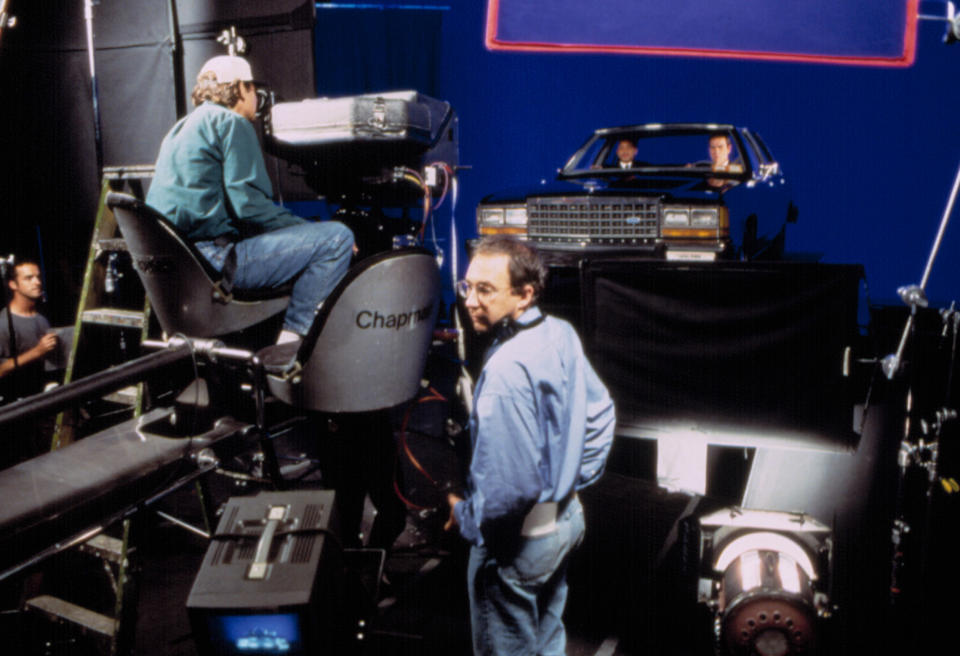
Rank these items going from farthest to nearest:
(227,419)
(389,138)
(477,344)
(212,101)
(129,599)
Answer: (477,344) < (389,138) < (212,101) < (227,419) < (129,599)

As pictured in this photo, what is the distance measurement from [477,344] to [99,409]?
251 centimetres

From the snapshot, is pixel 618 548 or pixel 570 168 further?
pixel 570 168

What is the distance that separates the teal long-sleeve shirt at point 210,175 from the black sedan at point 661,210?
2.58 metres

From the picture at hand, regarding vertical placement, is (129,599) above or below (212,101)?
below

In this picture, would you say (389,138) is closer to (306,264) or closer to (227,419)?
(306,264)

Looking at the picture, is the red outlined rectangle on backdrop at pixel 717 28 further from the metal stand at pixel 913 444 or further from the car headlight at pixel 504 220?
the car headlight at pixel 504 220

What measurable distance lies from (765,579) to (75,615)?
9.74 ft

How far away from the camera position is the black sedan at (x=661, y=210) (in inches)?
179

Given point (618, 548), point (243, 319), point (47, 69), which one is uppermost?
point (47, 69)

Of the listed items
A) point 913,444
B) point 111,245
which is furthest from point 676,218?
point 111,245

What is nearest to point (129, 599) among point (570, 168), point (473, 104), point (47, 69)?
point (570, 168)

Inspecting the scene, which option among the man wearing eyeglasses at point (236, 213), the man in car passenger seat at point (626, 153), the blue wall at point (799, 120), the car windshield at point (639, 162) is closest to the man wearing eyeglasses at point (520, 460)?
the man wearing eyeglasses at point (236, 213)

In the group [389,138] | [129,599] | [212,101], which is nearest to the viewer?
[129,599]

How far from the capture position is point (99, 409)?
4070 mm
